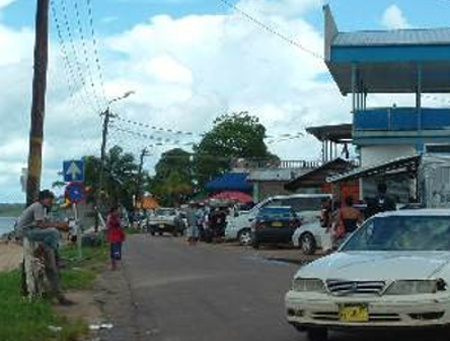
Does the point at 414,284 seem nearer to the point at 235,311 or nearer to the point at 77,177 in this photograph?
the point at 235,311

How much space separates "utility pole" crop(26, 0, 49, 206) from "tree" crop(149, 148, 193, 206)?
8581 centimetres

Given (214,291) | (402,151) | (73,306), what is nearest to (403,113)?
(402,151)

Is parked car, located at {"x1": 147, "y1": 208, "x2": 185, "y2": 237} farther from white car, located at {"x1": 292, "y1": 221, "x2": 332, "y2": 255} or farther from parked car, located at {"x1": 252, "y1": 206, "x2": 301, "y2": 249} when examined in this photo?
white car, located at {"x1": 292, "y1": 221, "x2": 332, "y2": 255}

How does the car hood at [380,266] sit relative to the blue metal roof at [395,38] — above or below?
below

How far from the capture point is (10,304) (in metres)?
14.0

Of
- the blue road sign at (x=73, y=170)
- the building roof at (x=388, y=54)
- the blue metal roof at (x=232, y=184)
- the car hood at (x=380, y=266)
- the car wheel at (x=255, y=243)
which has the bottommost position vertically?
the car hood at (x=380, y=266)

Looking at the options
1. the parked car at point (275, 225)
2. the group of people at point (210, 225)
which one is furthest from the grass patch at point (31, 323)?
the group of people at point (210, 225)

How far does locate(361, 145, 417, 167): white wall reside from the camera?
34.6m

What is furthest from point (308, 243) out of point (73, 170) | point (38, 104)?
point (38, 104)

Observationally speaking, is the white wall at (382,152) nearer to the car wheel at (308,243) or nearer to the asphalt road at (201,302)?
the car wheel at (308,243)

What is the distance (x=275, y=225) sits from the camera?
35.1 metres

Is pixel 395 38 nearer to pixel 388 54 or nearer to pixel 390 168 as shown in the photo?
pixel 388 54

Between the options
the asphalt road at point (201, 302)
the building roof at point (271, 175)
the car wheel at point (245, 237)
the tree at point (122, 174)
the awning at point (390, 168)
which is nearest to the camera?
the asphalt road at point (201, 302)

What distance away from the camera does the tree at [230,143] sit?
103 m
